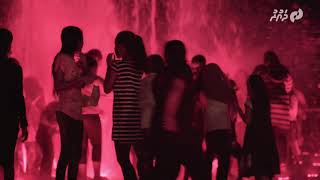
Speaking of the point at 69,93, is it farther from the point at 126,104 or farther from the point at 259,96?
the point at 259,96

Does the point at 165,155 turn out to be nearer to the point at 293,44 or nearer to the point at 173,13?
the point at 173,13

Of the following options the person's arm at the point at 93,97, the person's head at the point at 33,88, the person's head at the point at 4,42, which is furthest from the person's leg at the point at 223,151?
the person's head at the point at 33,88

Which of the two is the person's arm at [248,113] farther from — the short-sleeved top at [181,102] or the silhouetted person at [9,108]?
the silhouetted person at [9,108]

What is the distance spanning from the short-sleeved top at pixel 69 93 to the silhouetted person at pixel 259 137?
244cm

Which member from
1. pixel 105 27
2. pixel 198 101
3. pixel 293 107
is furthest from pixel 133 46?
pixel 105 27

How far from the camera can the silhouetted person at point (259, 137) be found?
8602 millimetres

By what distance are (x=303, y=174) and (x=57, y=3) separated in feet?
21.3

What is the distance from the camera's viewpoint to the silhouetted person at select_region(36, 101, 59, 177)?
33.8ft

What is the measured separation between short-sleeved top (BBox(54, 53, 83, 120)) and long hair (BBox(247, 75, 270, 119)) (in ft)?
7.96

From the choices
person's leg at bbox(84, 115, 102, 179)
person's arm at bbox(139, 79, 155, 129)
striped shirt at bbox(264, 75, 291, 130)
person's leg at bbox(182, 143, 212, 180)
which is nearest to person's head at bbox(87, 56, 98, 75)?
person's leg at bbox(84, 115, 102, 179)

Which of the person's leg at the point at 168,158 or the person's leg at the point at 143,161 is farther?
the person's leg at the point at 143,161

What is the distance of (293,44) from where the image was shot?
18.4m

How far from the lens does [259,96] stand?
28.1ft

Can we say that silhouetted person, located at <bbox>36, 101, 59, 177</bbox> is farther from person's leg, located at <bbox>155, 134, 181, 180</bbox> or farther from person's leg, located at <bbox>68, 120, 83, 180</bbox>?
person's leg, located at <bbox>155, 134, 181, 180</bbox>
